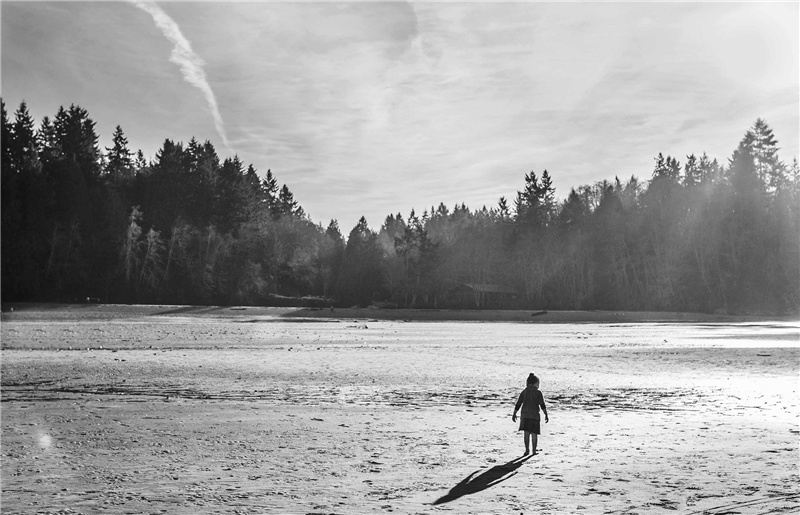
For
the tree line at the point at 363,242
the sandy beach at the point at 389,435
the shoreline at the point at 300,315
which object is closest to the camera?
the sandy beach at the point at 389,435

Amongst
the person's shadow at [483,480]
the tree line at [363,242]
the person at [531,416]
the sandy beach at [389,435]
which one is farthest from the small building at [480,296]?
the person's shadow at [483,480]

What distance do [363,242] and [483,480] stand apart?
389ft

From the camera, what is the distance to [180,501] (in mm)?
8516

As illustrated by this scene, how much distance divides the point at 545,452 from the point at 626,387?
376 inches

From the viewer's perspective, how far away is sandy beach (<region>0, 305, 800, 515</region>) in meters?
8.72

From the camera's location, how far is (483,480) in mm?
9734

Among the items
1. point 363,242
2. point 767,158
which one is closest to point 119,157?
point 363,242

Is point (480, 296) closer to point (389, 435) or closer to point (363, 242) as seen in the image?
point (363, 242)

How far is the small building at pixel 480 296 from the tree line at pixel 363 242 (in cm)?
90

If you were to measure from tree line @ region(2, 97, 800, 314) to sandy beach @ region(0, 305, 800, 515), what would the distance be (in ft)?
208

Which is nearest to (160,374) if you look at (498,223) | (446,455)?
(446,455)

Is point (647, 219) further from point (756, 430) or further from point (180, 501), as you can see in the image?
point (180, 501)

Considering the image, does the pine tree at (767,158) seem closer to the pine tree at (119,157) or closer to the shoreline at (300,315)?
the shoreline at (300,315)

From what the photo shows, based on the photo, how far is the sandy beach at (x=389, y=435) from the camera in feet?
28.6
